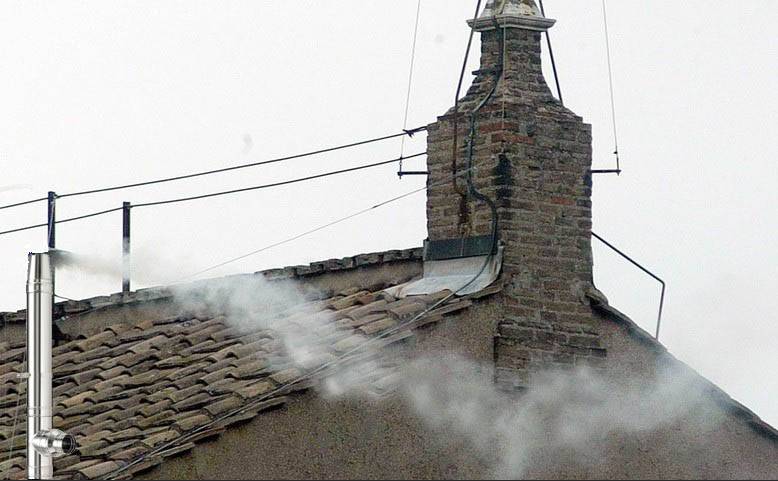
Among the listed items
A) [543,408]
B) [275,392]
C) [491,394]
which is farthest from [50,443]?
[543,408]

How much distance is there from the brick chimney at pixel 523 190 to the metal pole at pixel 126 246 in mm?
3612

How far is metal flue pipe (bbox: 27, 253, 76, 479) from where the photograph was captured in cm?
1609

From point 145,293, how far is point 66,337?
36.6 inches

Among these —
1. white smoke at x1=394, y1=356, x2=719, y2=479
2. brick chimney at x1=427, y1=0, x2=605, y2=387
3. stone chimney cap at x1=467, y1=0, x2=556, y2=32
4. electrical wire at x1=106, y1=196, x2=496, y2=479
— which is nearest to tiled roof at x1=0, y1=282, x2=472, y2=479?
electrical wire at x1=106, y1=196, x2=496, y2=479

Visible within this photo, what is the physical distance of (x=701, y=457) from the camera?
18.2 m

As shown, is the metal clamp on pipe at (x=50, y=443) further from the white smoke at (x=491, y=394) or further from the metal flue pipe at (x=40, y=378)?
the white smoke at (x=491, y=394)

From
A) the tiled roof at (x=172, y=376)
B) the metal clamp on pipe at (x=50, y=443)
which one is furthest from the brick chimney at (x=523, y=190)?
the metal clamp on pipe at (x=50, y=443)

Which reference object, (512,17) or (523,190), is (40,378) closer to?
(523,190)

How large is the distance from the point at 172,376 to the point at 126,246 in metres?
3.23

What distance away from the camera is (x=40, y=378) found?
1666 centimetres

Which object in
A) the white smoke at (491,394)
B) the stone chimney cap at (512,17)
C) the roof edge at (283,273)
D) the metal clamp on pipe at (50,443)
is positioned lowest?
the metal clamp on pipe at (50,443)

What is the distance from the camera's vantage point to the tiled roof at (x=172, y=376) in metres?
16.1

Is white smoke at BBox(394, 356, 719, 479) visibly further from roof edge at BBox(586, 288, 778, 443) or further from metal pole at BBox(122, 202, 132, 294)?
metal pole at BBox(122, 202, 132, 294)

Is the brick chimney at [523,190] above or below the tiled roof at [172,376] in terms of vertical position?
above
